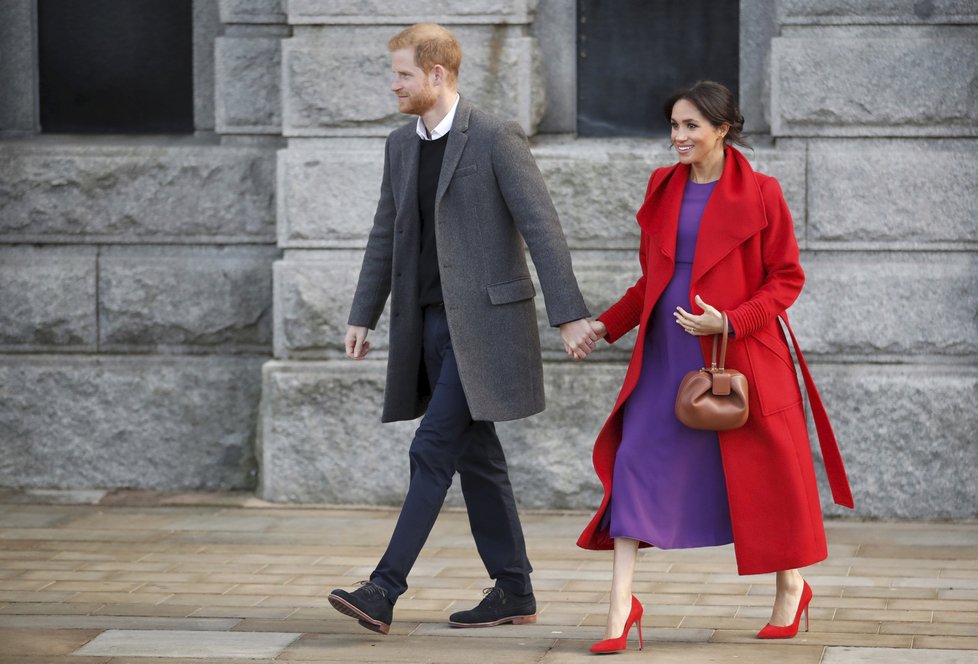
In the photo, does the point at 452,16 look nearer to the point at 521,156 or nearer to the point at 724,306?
the point at 521,156

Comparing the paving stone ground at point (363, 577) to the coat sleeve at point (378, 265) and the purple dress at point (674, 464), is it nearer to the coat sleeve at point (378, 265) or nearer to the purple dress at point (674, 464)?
the purple dress at point (674, 464)

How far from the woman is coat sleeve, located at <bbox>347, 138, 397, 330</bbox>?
2.87 feet

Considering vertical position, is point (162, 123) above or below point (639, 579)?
above

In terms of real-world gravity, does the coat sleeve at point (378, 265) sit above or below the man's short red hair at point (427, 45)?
below

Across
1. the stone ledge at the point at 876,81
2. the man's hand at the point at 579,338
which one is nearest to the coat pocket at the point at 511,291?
the man's hand at the point at 579,338

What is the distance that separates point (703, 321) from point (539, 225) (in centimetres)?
63

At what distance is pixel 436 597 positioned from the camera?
5383mm

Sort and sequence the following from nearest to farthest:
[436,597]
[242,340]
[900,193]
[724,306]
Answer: [724,306]
[436,597]
[900,193]
[242,340]

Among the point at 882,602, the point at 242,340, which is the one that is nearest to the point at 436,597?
the point at 882,602

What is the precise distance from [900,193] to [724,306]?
2.35 meters

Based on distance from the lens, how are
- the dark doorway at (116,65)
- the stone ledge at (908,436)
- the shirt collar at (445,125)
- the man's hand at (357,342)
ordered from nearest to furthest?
the shirt collar at (445,125)
the man's hand at (357,342)
the stone ledge at (908,436)
the dark doorway at (116,65)

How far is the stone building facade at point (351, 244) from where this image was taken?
261 inches

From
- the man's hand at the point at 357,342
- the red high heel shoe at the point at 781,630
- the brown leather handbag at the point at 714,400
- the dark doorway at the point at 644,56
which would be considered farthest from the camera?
the dark doorway at the point at 644,56

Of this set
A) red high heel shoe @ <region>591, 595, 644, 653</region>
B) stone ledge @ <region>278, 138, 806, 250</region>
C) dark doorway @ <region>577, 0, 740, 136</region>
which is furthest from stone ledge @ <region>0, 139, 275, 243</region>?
red high heel shoe @ <region>591, 595, 644, 653</region>
